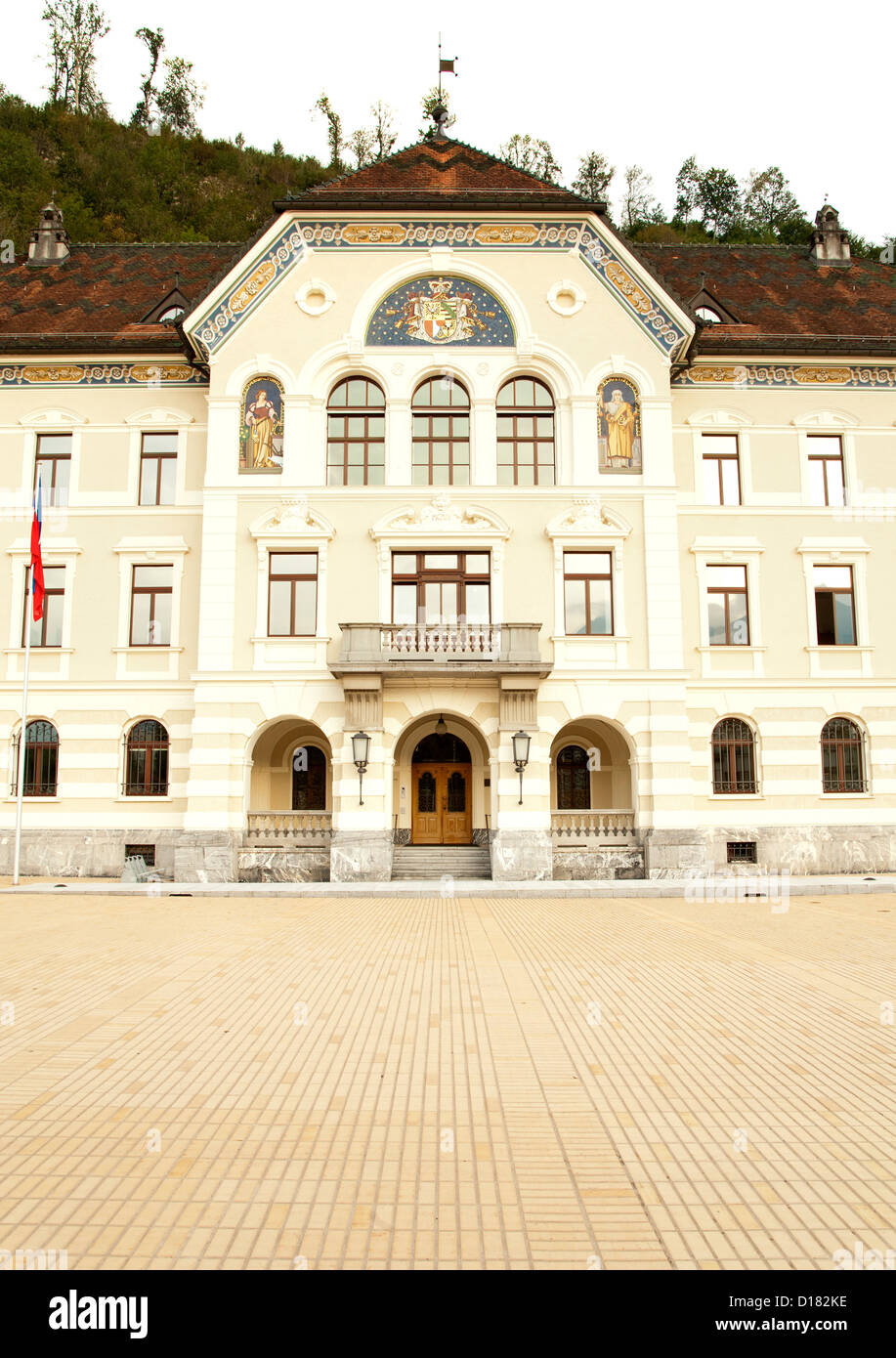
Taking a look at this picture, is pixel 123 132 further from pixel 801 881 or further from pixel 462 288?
pixel 801 881

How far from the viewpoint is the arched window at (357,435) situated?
79.5 feet

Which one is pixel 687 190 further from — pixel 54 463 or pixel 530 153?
pixel 54 463

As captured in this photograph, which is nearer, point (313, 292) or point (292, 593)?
point (292, 593)

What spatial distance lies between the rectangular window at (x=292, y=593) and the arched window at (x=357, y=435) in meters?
2.24

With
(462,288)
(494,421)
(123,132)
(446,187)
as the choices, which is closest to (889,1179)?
(494,421)

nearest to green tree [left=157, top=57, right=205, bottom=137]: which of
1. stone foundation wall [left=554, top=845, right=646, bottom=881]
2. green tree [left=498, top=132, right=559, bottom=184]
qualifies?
green tree [left=498, top=132, right=559, bottom=184]

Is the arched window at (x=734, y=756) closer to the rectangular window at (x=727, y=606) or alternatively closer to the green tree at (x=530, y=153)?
the rectangular window at (x=727, y=606)

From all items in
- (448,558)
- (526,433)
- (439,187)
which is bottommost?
(448,558)

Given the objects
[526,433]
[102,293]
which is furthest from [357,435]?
[102,293]

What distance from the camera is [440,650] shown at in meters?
22.5

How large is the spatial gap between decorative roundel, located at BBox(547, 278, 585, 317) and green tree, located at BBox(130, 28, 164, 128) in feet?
224

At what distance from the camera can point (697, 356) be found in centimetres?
2523

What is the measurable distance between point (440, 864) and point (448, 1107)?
56.3 ft

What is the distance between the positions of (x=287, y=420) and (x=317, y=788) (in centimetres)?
980
